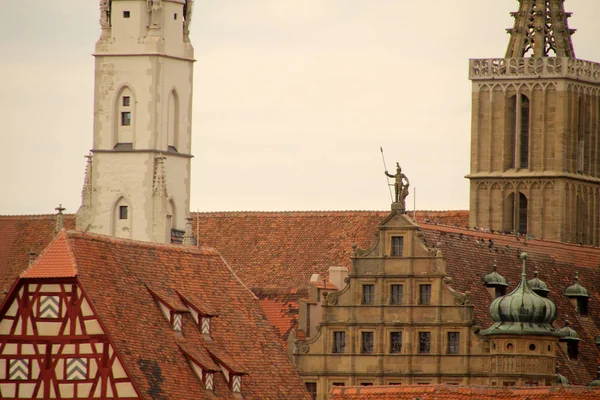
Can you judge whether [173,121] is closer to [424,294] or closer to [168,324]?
[424,294]

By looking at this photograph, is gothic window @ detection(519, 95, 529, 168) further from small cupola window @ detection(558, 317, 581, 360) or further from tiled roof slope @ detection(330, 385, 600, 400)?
tiled roof slope @ detection(330, 385, 600, 400)

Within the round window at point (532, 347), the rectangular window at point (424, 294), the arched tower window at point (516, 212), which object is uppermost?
the arched tower window at point (516, 212)

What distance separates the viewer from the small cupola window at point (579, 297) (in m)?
127

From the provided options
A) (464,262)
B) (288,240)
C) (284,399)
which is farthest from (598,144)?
(284,399)

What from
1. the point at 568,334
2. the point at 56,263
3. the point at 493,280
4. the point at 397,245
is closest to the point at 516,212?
the point at 493,280

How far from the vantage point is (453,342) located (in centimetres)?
11638

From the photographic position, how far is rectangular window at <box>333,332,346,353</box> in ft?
386

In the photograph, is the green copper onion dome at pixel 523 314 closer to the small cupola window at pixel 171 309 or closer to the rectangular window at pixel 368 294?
the rectangular window at pixel 368 294

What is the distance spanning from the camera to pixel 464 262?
122 m

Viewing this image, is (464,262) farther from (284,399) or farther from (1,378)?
(1,378)

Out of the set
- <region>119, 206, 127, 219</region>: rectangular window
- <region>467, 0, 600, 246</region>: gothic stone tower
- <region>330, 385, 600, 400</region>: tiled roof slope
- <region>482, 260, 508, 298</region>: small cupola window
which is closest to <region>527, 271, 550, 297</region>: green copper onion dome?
<region>482, 260, 508, 298</region>: small cupola window

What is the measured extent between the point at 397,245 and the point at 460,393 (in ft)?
83.0

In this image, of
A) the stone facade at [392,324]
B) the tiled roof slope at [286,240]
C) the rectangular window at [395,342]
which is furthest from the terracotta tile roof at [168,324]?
the tiled roof slope at [286,240]

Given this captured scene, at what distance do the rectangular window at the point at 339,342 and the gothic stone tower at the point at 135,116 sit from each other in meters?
26.8
